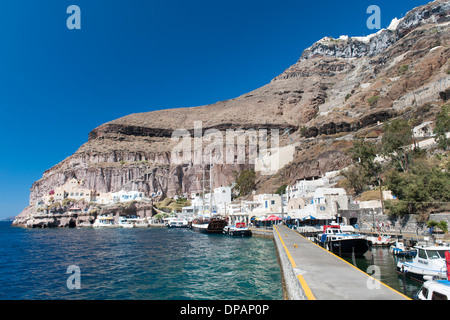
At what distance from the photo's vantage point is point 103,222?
97188 mm

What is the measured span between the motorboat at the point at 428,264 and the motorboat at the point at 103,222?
299ft

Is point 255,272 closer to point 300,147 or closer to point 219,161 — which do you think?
point 300,147

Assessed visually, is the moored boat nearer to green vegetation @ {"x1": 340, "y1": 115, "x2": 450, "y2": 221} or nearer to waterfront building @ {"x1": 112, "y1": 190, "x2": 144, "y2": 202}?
green vegetation @ {"x1": 340, "y1": 115, "x2": 450, "y2": 221}

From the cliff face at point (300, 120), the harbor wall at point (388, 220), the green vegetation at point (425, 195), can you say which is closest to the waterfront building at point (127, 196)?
the cliff face at point (300, 120)

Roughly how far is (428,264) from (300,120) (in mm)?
138280

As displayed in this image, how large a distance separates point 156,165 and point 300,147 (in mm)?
69830

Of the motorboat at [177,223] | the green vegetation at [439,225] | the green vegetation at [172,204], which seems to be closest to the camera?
the green vegetation at [439,225]

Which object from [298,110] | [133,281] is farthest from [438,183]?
[298,110]

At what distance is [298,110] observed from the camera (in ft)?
512

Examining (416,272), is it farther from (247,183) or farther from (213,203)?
(213,203)

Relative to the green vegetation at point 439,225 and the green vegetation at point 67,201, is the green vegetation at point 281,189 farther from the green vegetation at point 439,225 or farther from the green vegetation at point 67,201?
the green vegetation at point 67,201

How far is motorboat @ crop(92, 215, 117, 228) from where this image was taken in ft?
311

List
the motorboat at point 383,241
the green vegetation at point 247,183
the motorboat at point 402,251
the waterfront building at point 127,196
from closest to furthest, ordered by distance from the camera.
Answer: the motorboat at point 402,251, the motorboat at point 383,241, the green vegetation at point 247,183, the waterfront building at point 127,196

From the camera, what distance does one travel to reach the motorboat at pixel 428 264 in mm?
14961
